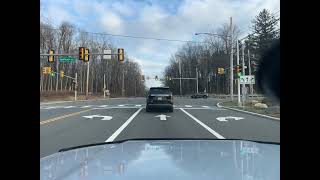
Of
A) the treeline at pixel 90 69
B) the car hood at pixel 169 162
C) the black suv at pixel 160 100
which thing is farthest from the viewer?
the treeline at pixel 90 69

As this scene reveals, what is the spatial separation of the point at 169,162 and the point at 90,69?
12241cm

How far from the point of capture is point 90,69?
125m

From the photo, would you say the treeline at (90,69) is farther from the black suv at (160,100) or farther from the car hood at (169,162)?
the car hood at (169,162)

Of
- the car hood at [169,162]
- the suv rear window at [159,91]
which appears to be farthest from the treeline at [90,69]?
the car hood at [169,162]

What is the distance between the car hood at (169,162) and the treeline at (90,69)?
72.0 meters

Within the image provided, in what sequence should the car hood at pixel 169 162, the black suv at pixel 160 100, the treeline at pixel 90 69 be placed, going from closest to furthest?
1. the car hood at pixel 169 162
2. the black suv at pixel 160 100
3. the treeline at pixel 90 69

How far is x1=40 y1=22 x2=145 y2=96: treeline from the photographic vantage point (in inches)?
3720

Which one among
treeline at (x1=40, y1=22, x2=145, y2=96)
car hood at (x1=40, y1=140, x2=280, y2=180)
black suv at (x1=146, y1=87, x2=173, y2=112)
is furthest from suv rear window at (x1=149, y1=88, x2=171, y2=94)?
treeline at (x1=40, y1=22, x2=145, y2=96)

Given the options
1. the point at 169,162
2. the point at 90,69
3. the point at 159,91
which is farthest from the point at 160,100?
the point at 90,69

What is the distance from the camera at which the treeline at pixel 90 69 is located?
310 feet

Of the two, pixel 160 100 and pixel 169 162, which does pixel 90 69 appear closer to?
pixel 160 100
